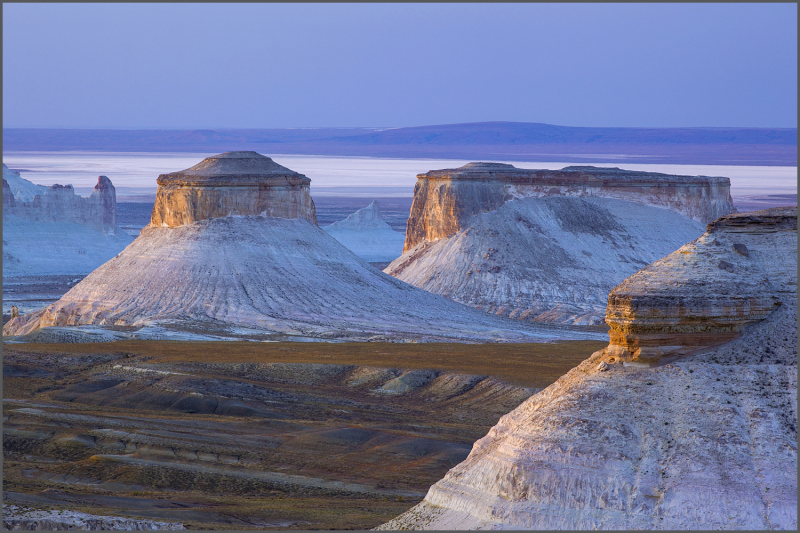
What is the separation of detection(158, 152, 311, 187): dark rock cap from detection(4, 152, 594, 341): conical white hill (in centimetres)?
8

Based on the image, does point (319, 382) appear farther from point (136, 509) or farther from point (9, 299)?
point (9, 299)

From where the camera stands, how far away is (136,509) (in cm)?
2283

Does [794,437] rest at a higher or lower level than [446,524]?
higher

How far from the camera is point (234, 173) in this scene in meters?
62.7

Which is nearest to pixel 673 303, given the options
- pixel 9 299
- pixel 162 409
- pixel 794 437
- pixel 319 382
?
pixel 794 437

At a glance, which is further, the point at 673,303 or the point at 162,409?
the point at 162,409

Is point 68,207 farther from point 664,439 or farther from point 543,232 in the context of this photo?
point 664,439

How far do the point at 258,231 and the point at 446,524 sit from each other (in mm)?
46956

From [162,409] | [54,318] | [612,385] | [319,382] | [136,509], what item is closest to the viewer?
[612,385]

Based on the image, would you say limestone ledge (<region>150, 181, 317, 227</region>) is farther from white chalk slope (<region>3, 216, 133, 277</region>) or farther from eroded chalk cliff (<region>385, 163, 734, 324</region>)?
white chalk slope (<region>3, 216, 133, 277</region>)

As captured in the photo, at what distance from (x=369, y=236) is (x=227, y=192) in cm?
7118

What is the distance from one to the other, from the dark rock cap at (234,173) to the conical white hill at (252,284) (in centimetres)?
8

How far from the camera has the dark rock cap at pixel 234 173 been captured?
62.2 metres

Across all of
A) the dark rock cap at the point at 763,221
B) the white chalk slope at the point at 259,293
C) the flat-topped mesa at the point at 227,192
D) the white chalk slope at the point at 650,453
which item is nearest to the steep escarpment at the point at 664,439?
the white chalk slope at the point at 650,453
